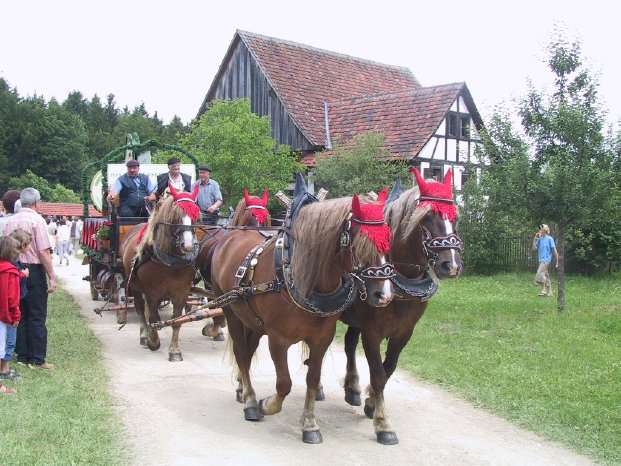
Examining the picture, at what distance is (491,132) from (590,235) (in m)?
7.10

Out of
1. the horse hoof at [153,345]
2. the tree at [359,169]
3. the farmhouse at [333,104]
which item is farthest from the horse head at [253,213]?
the farmhouse at [333,104]

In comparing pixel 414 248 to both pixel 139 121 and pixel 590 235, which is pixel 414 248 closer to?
pixel 590 235

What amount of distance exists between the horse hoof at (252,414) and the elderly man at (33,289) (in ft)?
9.13

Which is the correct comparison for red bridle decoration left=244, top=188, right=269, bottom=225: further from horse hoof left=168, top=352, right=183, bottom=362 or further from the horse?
horse hoof left=168, top=352, right=183, bottom=362

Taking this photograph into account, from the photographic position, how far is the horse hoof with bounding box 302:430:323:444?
16.3 feet

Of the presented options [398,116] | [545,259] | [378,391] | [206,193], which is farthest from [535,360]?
[398,116]

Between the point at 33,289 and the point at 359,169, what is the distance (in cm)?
1209

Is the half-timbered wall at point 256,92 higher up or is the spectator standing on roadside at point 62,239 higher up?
the half-timbered wall at point 256,92

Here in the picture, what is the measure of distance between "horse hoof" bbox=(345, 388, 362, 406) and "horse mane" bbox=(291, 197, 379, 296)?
69.2 inches

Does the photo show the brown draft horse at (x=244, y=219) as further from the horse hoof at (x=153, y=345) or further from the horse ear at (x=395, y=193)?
the horse ear at (x=395, y=193)

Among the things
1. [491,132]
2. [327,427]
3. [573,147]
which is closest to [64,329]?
[327,427]

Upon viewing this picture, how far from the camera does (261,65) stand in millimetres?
24078

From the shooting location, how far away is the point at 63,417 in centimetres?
528

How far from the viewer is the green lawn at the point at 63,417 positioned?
14.7ft
